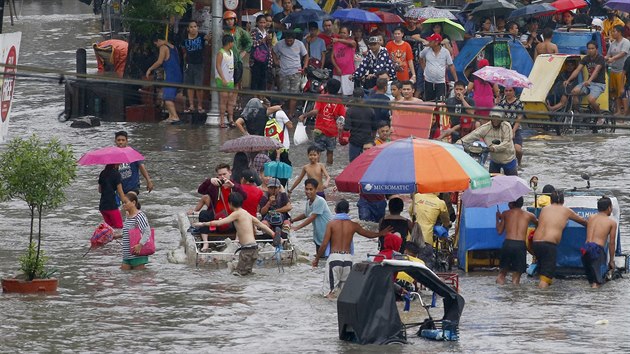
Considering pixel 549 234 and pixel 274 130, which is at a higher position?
pixel 274 130

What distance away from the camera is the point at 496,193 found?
18.7 metres

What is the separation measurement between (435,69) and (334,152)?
3.60 m

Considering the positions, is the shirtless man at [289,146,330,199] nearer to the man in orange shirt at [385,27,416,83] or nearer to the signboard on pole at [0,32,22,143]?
the signboard on pole at [0,32,22,143]

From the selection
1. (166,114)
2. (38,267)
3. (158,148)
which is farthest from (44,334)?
(166,114)

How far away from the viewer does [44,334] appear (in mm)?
16109

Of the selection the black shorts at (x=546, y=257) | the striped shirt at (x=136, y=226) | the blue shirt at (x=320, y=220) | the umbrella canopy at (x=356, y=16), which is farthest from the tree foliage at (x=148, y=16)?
the black shorts at (x=546, y=257)

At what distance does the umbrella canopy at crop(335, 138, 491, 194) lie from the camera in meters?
18.1

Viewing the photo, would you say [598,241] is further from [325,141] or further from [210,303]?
[325,141]

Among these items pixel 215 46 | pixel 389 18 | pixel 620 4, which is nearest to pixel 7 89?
pixel 215 46

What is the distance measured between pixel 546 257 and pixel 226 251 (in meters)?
3.74

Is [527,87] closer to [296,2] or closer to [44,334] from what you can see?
[296,2]

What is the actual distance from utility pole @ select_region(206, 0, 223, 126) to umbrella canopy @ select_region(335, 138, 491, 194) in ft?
34.0

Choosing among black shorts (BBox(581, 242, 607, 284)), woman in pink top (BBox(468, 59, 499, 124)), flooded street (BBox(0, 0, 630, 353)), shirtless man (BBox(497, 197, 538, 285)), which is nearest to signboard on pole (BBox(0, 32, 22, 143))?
flooded street (BBox(0, 0, 630, 353))

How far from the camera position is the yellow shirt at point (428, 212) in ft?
63.8
